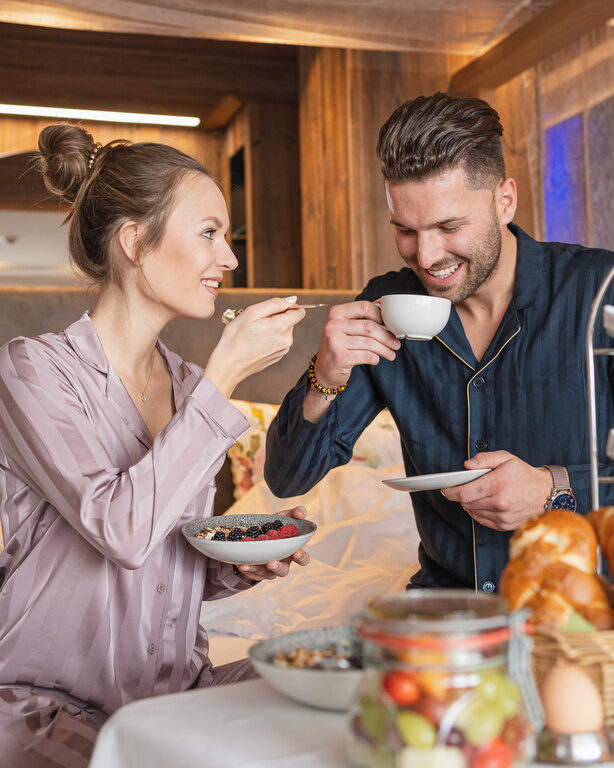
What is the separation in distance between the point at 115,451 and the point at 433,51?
7.16 ft

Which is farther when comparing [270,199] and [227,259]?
[270,199]

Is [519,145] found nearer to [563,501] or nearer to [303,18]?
[303,18]

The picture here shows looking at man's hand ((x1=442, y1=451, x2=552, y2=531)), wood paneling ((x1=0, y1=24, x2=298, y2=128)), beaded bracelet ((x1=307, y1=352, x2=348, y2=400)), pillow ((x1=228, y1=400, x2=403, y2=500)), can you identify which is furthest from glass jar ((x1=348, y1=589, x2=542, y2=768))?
wood paneling ((x1=0, y1=24, x2=298, y2=128))

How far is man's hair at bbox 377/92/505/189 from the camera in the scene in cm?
161

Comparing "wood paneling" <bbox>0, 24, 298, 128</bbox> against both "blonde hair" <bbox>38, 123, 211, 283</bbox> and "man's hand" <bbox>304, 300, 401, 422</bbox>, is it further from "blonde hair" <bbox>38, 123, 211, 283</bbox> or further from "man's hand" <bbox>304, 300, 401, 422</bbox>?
"man's hand" <bbox>304, 300, 401, 422</bbox>

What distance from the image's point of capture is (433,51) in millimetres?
3066

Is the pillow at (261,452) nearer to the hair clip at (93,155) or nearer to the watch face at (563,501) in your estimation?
the hair clip at (93,155)

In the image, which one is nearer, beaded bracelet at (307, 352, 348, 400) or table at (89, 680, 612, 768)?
table at (89, 680, 612, 768)

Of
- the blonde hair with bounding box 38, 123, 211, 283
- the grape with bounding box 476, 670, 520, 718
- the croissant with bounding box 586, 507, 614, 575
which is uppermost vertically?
the blonde hair with bounding box 38, 123, 211, 283

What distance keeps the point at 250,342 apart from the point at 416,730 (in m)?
0.90

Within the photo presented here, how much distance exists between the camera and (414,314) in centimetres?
136

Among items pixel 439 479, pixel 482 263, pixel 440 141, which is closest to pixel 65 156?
pixel 440 141

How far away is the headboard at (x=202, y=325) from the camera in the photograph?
2.86 m

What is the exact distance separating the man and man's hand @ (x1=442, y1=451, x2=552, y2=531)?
23 cm
